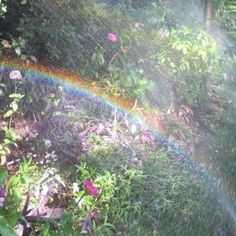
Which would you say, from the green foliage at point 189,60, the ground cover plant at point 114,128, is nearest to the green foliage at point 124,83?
the ground cover plant at point 114,128

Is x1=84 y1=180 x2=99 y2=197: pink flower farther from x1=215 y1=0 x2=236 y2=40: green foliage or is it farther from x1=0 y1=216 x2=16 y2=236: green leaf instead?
x1=215 y1=0 x2=236 y2=40: green foliage

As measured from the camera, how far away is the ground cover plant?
381 cm

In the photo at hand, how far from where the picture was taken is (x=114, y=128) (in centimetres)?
472

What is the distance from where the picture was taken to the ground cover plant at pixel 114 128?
381 centimetres

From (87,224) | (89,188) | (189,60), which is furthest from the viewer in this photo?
(189,60)

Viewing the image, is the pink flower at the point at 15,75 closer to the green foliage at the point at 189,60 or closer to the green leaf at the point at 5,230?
the green foliage at the point at 189,60

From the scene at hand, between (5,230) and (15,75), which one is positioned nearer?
(5,230)

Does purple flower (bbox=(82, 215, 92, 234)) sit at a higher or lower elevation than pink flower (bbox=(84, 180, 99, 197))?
lower

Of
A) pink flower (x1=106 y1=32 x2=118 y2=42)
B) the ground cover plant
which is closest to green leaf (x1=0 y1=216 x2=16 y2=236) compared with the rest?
the ground cover plant

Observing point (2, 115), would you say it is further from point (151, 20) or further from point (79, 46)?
point (151, 20)

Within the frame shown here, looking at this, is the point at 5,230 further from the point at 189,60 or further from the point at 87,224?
the point at 189,60

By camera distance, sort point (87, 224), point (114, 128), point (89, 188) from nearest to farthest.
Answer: point (89, 188) → point (87, 224) → point (114, 128)

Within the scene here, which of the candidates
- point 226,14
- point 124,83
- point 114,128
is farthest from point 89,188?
point 226,14

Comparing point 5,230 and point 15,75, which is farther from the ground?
point 5,230
